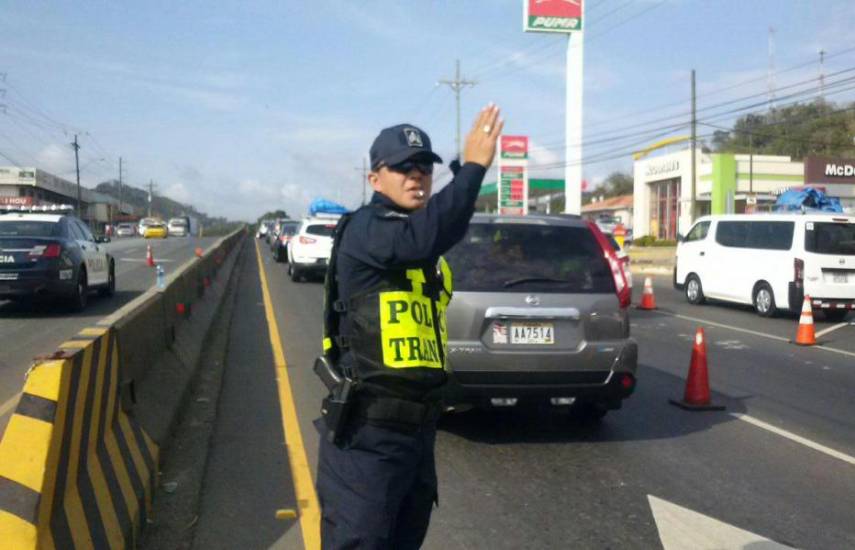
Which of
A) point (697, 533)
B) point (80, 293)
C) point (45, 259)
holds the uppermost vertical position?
point (45, 259)

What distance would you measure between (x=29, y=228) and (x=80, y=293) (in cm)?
136

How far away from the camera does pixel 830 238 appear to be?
1562 centimetres

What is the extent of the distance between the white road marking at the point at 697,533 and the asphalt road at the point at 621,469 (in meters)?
Answer: 0.01

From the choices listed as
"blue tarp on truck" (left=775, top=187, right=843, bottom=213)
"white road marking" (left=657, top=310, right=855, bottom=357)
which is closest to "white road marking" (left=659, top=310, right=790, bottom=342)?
"white road marking" (left=657, top=310, right=855, bottom=357)

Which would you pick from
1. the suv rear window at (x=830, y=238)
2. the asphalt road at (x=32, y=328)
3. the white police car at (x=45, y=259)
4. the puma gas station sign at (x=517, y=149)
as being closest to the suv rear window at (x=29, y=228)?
the white police car at (x=45, y=259)

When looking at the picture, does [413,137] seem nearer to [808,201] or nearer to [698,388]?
[698,388]

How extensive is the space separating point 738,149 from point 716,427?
3155 inches

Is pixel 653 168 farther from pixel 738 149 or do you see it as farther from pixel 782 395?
pixel 782 395

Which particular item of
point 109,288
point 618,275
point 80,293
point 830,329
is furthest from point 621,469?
point 109,288

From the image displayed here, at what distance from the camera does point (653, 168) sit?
56406 mm

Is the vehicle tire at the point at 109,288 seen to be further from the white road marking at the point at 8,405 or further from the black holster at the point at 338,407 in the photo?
the black holster at the point at 338,407

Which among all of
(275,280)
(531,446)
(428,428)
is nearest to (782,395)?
(531,446)

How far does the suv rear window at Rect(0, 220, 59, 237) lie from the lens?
13969 millimetres

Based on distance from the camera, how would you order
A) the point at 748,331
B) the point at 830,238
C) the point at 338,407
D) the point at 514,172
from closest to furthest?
the point at 338,407 < the point at 748,331 < the point at 830,238 < the point at 514,172
